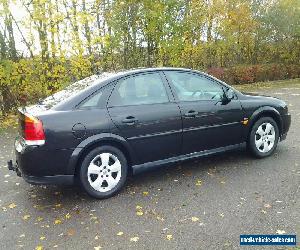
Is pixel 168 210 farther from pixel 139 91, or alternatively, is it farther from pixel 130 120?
pixel 139 91

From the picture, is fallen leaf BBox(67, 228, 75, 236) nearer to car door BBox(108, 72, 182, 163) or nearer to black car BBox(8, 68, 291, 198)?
black car BBox(8, 68, 291, 198)

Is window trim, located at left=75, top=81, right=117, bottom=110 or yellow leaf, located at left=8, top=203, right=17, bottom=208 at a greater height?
window trim, located at left=75, top=81, right=117, bottom=110

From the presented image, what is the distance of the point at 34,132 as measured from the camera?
15.1 feet

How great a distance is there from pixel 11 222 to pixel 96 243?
128 centimetres

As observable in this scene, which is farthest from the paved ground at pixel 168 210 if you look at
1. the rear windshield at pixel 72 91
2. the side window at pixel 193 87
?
the rear windshield at pixel 72 91

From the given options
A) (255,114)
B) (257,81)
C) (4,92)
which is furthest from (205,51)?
(255,114)

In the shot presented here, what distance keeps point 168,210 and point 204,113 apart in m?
1.70

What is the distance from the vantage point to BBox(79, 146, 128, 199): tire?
4.83m

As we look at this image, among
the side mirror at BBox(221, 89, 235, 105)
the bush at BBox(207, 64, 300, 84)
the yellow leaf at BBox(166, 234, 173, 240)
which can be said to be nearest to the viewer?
the yellow leaf at BBox(166, 234, 173, 240)

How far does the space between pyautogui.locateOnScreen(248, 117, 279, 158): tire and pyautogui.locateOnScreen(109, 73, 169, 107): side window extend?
1729 millimetres

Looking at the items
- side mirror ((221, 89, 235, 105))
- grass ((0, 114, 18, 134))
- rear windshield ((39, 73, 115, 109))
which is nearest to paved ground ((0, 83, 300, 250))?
side mirror ((221, 89, 235, 105))

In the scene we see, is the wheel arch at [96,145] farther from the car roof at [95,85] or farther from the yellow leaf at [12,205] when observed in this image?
the yellow leaf at [12,205]

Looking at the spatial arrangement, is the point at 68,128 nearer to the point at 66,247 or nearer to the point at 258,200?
the point at 66,247

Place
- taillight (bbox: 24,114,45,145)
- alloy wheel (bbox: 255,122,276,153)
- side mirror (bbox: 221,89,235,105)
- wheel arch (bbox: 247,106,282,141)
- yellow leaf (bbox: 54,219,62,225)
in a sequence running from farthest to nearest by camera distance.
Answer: alloy wheel (bbox: 255,122,276,153) → wheel arch (bbox: 247,106,282,141) → side mirror (bbox: 221,89,235,105) → taillight (bbox: 24,114,45,145) → yellow leaf (bbox: 54,219,62,225)
